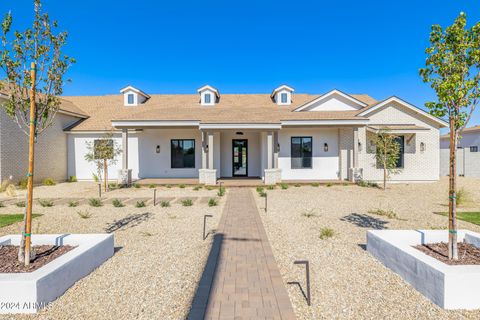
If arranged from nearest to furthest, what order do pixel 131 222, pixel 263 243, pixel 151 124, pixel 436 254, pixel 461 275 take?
pixel 461 275 → pixel 436 254 → pixel 263 243 → pixel 131 222 → pixel 151 124

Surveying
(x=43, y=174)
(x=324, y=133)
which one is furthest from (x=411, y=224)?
(x=43, y=174)

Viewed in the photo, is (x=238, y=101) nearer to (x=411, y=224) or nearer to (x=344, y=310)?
(x=411, y=224)

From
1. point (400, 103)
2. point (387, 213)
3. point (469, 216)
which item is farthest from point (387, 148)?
point (387, 213)

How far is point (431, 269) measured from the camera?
3381 mm

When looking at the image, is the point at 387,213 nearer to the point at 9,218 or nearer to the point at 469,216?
the point at 469,216

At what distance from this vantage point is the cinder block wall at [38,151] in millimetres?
13500

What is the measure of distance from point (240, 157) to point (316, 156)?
5047 mm

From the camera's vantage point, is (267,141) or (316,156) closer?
(267,141)

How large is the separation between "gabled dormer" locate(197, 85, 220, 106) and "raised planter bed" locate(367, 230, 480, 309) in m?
17.5

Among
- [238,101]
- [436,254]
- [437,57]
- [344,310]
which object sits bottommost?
[344,310]

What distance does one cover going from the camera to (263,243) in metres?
5.59

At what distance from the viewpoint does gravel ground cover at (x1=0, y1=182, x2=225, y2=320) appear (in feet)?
10.6

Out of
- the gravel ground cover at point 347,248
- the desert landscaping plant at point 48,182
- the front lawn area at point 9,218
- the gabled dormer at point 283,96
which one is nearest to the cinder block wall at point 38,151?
the desert landscaping plant at point 48,182

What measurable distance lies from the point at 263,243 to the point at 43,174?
52.6 feet
